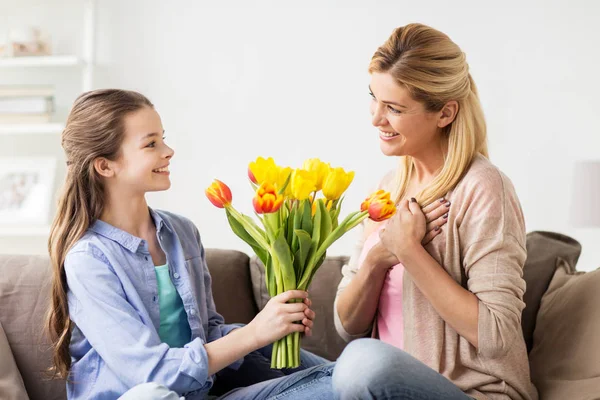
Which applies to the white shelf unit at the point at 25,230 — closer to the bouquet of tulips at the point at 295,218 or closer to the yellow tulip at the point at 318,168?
the bouquet of tulips at the point at 295,218

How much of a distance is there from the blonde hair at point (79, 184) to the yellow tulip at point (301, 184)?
0.52 m

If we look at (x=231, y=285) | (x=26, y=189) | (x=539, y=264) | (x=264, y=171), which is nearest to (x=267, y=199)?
(x=264, y=171)

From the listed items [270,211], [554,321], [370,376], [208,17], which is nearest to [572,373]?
[554,321]

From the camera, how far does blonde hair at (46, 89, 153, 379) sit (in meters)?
1.74

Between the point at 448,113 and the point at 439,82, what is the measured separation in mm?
95

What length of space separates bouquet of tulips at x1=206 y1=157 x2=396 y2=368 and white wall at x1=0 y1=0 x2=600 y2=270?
2.02 metres

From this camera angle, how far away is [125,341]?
1.60 metres

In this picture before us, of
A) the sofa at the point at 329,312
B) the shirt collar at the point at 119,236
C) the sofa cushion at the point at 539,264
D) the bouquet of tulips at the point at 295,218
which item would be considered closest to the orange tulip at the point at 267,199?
the bouquet of tulips at the point at 295,218

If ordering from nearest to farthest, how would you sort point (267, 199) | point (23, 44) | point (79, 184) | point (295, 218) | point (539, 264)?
point (267, 199)
point (295, 218)
point (79, 184)
point (539, 264)
point (23, 44)

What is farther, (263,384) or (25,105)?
(25,105)

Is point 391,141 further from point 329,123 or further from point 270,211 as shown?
point 329,123

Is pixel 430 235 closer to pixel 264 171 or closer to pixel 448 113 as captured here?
pixel 448 113

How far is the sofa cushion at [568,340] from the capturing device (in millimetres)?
1827

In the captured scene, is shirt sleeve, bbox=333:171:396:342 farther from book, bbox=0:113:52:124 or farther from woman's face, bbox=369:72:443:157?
book, bbox=0:113:52:124
